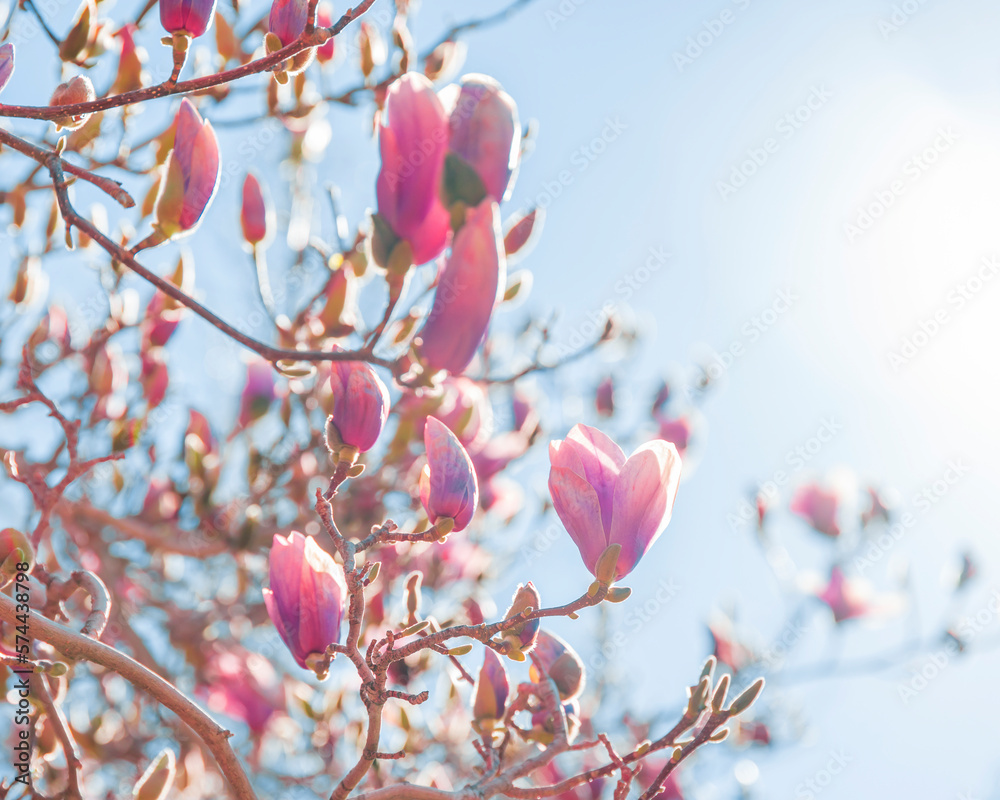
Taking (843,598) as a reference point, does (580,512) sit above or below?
below

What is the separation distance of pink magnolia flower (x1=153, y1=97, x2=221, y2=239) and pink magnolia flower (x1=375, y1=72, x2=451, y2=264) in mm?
199

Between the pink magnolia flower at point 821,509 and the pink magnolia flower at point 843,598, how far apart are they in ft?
0.40

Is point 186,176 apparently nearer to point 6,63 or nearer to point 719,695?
point 6,63

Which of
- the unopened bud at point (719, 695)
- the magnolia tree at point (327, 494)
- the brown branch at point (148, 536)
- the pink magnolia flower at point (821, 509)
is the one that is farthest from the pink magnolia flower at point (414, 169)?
the pink magnolia flower at point (821, 509)

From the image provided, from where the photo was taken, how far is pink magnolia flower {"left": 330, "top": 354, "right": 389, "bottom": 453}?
824 mm

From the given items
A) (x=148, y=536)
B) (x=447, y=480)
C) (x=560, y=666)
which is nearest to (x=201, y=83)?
(x=447, y=480)

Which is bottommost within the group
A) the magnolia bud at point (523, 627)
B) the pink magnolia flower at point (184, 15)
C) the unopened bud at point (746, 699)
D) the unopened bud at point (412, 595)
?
the unopened bud at point (746, 699)

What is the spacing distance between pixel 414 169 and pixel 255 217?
0.50 meters

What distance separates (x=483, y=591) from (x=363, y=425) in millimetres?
1443

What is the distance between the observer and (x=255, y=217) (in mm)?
1260

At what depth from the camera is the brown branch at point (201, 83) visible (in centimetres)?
72

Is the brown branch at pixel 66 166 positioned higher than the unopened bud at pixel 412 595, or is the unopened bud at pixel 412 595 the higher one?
the brown branch at pixel 66 166

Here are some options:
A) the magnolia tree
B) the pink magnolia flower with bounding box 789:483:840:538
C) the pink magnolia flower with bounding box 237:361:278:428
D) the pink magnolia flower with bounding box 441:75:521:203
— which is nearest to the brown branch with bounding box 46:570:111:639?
the magnolia tree

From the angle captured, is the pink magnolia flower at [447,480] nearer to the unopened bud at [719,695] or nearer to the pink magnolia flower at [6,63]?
the unopened bud at [719,695]
